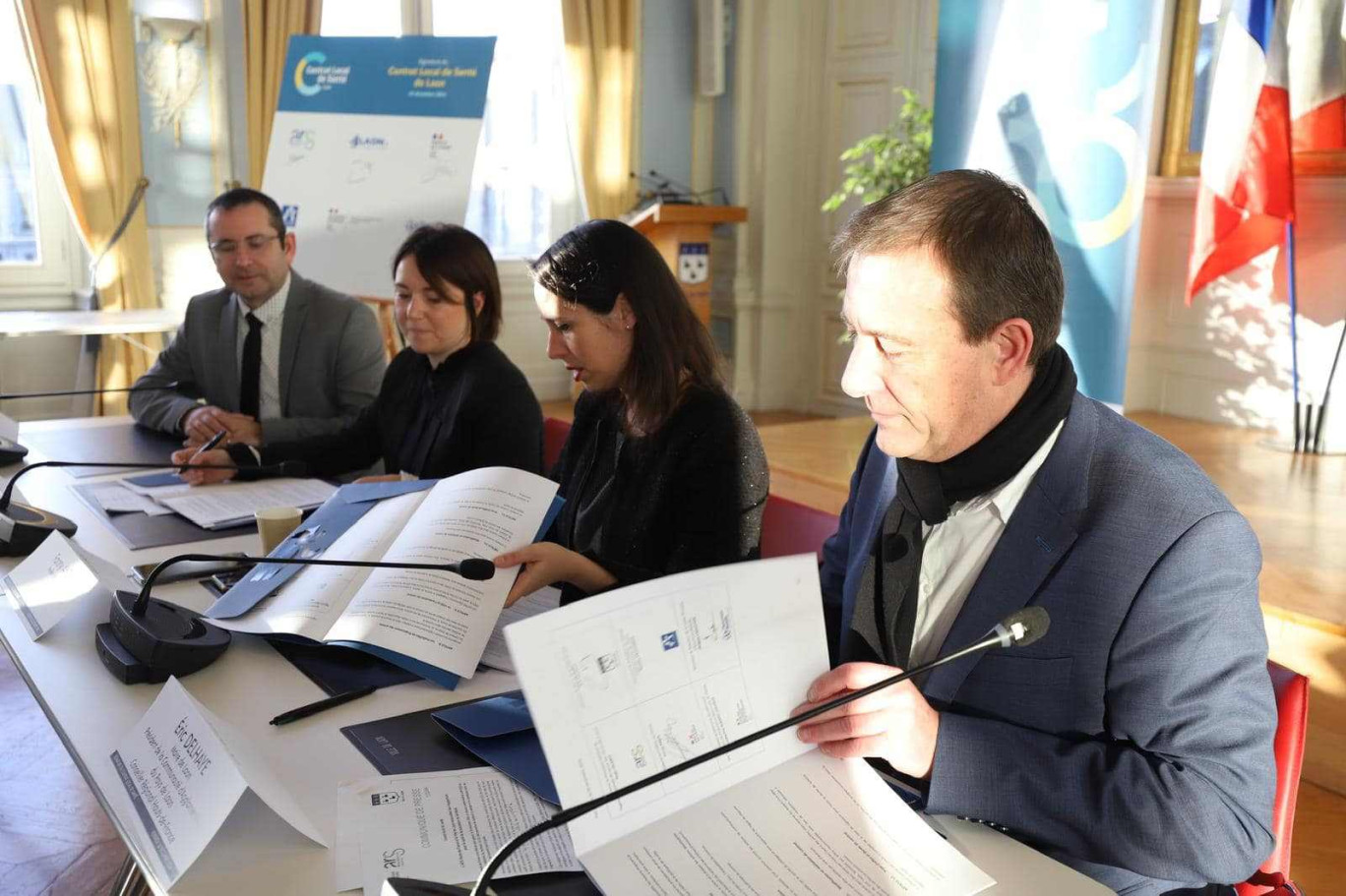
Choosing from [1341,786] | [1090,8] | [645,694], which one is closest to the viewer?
[645,694]

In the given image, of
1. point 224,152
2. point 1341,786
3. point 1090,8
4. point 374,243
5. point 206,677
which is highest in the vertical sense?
point 1090,8

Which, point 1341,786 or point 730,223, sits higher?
point 730,223

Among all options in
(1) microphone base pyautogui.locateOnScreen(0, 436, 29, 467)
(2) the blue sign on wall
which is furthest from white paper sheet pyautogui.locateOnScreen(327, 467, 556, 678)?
(2) the blue sign on wall

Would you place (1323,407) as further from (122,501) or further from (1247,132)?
(122,501)

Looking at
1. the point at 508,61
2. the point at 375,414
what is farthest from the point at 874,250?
the point at 508,61

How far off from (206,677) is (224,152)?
4.93 meters

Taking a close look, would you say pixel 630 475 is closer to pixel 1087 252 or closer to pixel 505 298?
pixel 1087 252

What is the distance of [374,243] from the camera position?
4309 millimetres

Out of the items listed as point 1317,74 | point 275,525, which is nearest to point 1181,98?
point 1317,74

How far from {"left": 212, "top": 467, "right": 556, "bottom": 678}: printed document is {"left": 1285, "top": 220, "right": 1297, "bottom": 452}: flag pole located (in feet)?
12.7

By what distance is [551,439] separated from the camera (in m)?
2.55

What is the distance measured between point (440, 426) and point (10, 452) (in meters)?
0.89

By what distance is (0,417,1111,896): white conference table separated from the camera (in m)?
0.95

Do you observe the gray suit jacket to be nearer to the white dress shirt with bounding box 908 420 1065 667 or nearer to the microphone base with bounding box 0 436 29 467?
the microphone base with bounding box 0 436 29 467
